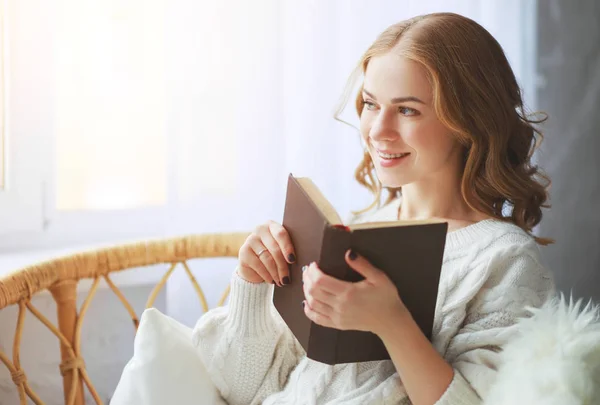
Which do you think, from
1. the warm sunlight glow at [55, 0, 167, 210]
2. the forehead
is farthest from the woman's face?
the warm sunlight glow at [55, 0, 167, 210]

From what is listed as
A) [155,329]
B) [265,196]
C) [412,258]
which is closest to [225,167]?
[265,196]

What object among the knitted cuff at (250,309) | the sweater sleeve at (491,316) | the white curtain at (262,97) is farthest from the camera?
the white curtain at (262,97)

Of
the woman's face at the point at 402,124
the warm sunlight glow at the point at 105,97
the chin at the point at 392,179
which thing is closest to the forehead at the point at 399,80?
the woman's face at the point at 402,124

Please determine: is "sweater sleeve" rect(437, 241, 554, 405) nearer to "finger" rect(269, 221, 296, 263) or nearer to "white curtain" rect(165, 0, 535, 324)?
"finger" rect(269, 221, 296, 263)

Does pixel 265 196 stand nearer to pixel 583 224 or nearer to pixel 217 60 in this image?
pixel 217 60

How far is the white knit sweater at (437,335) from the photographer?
3.60 ft

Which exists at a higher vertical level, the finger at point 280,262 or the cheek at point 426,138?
the cheek at point 426,138

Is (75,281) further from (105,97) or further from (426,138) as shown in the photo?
(426,138)

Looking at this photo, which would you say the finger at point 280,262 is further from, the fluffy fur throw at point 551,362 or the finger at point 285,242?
the fluffy fur throw at point 551,362

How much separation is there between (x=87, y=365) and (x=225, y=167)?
536mm

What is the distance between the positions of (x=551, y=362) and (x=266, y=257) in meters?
0.41

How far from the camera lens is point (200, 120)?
1.65 metres

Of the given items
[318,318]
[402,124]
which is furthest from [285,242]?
[402,124]

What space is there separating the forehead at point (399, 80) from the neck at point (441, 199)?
164 millimetres
